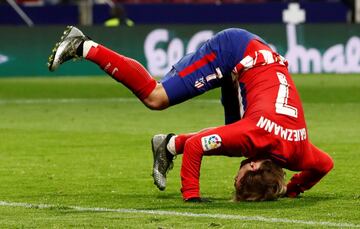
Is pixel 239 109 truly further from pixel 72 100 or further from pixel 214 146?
pixel 72 100

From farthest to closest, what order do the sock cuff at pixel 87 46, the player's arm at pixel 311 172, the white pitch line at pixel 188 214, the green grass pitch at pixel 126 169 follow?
the sock cuff at pixel 87 46 → the player's arm at pixel 311 172 → the green grass pitch at pixel 126 169 → the white pitch line at pixel 188 214

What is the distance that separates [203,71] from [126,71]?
0.71 meters

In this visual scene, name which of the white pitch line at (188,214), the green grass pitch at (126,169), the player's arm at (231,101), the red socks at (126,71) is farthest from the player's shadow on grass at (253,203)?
the red socks at (126,71)

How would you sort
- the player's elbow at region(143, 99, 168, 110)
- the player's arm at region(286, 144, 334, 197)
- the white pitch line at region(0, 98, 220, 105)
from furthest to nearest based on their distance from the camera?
1. the white pitch line at region(0, 98, 220, 105)
2. the player's elbow at region(143, 99, 168, 110)
3. the player's arm at region(286, 144, 334, 197)

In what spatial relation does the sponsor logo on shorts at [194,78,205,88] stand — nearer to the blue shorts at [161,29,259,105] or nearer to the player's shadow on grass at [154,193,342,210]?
the blue shorts at [161,29,259,105]

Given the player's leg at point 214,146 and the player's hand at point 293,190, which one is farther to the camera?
the player's hand at point 293,190

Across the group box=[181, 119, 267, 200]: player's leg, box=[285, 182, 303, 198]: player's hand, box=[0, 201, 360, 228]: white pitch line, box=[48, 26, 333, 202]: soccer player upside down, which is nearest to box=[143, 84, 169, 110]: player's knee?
box=[48, 26, 333, 202]: soccer player upside down

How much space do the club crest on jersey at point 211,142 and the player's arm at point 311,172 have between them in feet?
2.86

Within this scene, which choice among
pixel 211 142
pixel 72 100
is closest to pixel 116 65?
pixel 211 142

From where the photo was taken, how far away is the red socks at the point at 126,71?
11672 millimetres

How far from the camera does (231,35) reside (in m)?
11.7

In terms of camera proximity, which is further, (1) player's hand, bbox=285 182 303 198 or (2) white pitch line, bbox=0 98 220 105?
(2) white pitch line, bbox=0 98 220 105

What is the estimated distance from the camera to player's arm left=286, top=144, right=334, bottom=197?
11.5m

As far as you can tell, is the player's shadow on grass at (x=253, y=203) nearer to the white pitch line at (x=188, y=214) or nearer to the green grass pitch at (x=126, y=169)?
the green grass pitch at (x=126, y=169)
